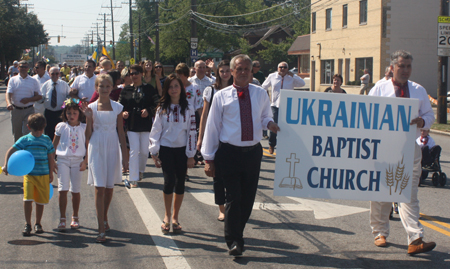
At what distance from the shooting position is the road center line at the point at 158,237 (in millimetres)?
4902

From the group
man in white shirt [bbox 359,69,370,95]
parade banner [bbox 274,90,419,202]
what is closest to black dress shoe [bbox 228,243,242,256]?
parade banner [bbox 274,90,419,202]

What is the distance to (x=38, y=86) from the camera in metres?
9.88

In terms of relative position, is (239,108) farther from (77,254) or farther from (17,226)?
(17,226)

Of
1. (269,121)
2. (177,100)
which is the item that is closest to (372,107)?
(269,121)

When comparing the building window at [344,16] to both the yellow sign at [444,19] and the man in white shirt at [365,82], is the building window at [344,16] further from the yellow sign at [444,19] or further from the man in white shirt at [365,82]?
the yellow sign at [444,19]

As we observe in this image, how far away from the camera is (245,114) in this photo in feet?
16.4

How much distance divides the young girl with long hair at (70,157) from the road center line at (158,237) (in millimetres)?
927

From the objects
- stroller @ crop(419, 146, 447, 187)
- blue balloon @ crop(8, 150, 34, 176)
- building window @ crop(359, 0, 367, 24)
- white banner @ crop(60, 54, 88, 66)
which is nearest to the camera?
blue balloon @ crop(8, 150, 34, 176)

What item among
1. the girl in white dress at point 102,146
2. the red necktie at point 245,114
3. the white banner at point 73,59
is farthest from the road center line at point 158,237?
the white banner at point 73,59

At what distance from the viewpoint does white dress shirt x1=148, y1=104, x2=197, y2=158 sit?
5.87 metres

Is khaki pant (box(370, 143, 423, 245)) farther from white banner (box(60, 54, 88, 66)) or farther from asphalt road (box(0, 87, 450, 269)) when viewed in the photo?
A: white banner (box(60, 54, 88, 66))

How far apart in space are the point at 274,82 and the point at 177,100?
5.26 metres

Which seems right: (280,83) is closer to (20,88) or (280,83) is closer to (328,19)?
(20,88)

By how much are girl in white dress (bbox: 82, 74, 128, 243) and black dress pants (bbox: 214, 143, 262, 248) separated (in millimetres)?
1294
